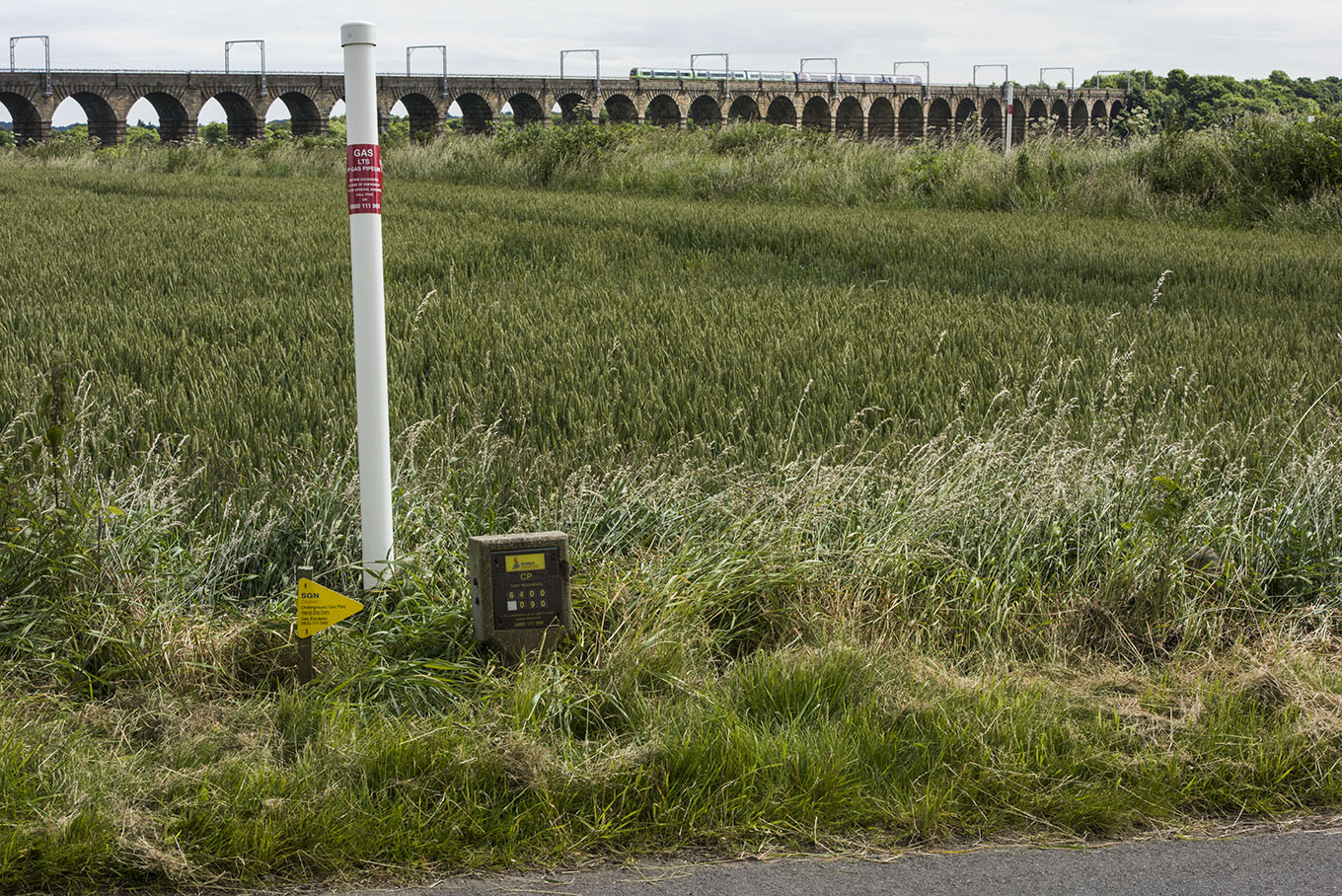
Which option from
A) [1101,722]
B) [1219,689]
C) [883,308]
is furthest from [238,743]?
[883,308]

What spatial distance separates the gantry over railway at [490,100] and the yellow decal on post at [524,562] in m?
29.2

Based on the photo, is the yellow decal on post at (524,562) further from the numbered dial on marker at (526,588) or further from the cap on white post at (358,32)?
the cap on white post at (358,32)

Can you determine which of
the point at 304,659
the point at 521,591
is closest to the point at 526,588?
the point at 521,591

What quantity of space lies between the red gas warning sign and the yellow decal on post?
896 millimetres

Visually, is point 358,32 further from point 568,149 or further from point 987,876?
point 568,149

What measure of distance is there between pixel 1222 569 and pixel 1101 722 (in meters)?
0.85

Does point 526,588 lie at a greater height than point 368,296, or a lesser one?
lesser

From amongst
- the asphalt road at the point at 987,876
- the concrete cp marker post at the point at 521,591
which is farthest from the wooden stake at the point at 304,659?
the asphalt road at the point at 987,876

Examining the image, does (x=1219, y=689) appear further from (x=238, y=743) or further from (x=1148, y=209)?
(x=1148, y=209)

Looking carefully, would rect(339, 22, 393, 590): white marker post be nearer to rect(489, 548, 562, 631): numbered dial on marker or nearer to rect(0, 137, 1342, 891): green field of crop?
rect(0, 137, 1342, 891): green field of crop

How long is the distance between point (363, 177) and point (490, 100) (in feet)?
Answer: 191

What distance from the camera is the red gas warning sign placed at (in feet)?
8.96

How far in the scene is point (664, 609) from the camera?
9.05 ft

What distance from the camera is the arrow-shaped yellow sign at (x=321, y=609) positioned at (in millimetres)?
2461
